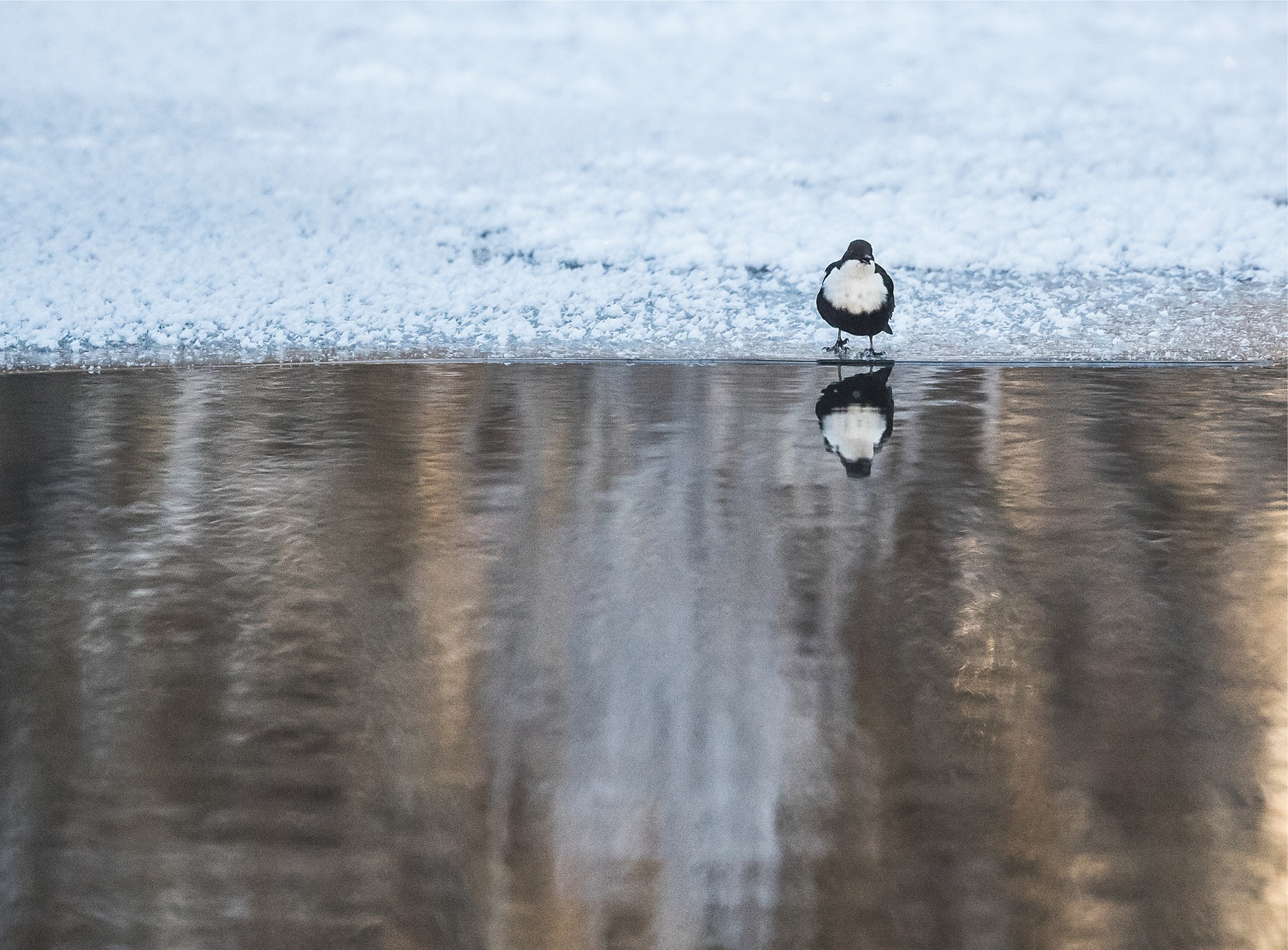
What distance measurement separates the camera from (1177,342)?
5.02 metres

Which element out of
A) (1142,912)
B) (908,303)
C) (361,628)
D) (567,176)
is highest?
(567,176)

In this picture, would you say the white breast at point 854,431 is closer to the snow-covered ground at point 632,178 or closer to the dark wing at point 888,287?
the dark wing at point 888,287

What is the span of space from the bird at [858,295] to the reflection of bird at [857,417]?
239mm

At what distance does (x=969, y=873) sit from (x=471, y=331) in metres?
3.96

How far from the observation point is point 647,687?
87.0 inches

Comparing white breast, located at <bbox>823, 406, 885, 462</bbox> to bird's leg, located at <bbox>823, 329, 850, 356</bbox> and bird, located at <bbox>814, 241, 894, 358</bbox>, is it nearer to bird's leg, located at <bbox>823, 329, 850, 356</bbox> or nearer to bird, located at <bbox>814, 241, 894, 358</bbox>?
bird, located at <bbox>814, 241, 894, 358</bbox>

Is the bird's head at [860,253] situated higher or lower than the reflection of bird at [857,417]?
higher

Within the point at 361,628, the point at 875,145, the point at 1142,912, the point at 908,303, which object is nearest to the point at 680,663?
the point at 361,628

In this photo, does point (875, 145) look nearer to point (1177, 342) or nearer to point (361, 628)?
point (1177, 342)

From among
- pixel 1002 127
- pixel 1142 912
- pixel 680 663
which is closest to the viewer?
pixel 1142 912

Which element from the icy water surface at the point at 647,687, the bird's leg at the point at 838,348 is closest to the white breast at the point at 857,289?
the bird's leg at the point at 838,348

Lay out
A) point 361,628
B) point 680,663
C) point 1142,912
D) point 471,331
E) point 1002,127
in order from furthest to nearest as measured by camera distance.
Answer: point 1002,127 < point 471,331 < point 361,628 < point 680,663 < point 1142,912

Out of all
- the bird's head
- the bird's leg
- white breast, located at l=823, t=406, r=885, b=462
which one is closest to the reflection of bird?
white breast, located at l=823, t=406, r=885, b=462

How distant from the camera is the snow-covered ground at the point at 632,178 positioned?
546 centimetres
